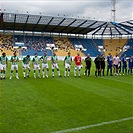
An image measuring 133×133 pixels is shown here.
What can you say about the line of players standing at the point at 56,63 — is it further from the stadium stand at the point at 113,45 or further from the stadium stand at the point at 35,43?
the stadium stand at the point at 113,45

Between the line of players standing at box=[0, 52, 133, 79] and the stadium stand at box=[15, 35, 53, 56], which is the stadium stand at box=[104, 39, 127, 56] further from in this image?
the line of players standing at box=[0, 52, 133, 79]

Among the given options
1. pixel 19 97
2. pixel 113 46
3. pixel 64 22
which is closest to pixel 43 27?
pixel 64 22

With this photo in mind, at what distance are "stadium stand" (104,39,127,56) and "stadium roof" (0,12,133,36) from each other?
3.30 meters

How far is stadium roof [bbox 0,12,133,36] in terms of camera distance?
45.2 metres

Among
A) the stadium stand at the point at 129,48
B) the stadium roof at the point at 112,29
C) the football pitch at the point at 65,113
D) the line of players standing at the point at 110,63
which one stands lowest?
the football pitch at the point at 65,113

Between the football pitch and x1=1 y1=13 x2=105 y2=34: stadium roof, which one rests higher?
x1=1 y1=13 x2=105 y2=34: stadium roof

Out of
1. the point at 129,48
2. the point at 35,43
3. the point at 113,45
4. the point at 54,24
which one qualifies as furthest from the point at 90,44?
the point at 35,43

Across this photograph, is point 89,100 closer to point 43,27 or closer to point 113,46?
point 43,27

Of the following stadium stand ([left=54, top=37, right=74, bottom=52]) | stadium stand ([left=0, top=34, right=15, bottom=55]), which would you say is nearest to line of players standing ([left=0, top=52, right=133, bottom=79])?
stadium stand ([left=0, top=34, right=15, bottom=55])

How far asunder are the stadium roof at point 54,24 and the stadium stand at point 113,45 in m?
3.30

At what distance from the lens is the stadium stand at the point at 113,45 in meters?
60.8

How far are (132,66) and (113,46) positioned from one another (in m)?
42.6

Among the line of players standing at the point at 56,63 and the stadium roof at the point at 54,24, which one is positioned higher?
the stadium roof at the point at 54,24

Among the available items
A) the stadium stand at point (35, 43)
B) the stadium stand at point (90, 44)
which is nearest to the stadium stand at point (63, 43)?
the stadium stand at point (35, 43)
